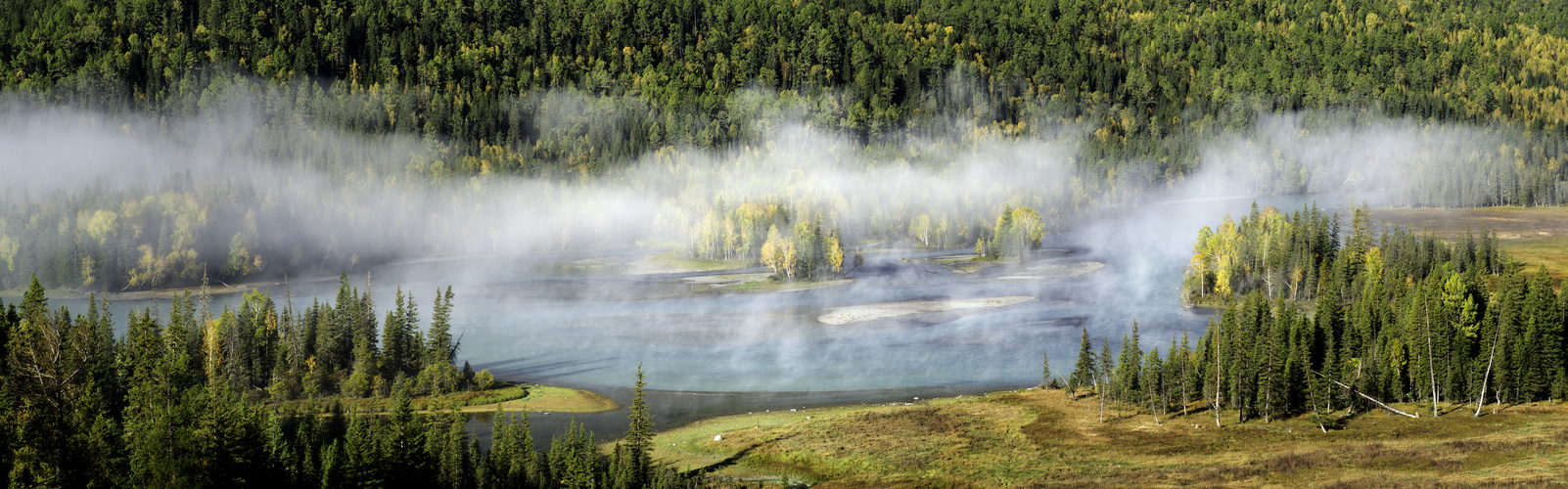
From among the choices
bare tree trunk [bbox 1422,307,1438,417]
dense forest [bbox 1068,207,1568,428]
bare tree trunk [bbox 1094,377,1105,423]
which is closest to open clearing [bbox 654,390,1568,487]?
bare tree trunk [bbox 1094,377,1105,423]

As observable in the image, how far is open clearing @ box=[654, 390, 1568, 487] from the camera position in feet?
255

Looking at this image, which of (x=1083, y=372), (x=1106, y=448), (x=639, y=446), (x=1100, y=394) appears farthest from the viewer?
(x=1083, y=372)

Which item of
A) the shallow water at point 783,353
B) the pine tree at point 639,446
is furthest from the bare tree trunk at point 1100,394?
the pine tree at point 639,446

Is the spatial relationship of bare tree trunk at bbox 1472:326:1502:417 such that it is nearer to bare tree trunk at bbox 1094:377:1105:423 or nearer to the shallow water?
bare tree trunk at bbox 1094:377:1105:423

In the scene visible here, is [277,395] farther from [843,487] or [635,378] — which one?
[843,487]

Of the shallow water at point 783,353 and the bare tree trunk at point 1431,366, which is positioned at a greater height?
the bare tree trunk at point 1431,366

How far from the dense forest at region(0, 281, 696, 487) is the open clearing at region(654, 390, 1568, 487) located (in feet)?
43.3

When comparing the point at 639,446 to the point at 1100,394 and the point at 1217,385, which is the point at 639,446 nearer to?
the point at 1100,394

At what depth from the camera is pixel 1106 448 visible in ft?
310

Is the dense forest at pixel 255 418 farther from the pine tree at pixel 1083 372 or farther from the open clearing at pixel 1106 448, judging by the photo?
the pine tree at pixel 1083 372

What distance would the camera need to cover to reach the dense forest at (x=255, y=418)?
6053 cm

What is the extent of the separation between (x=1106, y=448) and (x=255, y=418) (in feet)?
239

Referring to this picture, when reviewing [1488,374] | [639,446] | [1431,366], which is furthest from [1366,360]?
[639,446]

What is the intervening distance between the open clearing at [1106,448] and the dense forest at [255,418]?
13204mm
